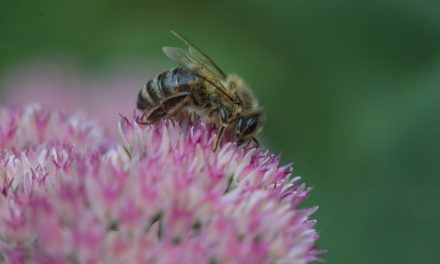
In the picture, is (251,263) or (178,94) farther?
(178,94)

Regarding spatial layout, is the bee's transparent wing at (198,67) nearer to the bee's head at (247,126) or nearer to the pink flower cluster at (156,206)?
the bee's head at (247,126)

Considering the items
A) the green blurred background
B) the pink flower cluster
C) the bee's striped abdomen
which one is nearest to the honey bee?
the bee's striped abdomen

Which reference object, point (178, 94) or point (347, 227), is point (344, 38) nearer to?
point (347, 227)

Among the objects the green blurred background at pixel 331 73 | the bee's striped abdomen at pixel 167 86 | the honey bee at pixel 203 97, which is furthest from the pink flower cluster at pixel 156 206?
the green blurred background at pixel 331 73

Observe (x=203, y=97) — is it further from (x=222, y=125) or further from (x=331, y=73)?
(x=331, y=73)

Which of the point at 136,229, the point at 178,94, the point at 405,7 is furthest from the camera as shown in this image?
the point at 405,7

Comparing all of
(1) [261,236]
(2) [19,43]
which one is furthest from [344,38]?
(1) [261,236]

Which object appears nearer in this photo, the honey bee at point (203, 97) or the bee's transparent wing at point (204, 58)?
the honey bee at point (203, 97)
